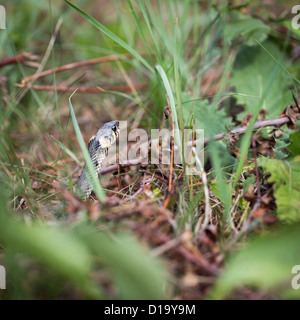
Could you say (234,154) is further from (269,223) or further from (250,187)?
(269,223)

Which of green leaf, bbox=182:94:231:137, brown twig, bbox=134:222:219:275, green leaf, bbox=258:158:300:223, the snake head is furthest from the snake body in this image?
green leaf, bbox=258:158:300:223

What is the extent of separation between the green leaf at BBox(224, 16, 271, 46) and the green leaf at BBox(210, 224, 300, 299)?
7.00ft

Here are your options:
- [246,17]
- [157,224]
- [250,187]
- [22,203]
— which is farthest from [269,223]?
[246,17]

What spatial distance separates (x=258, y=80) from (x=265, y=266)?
7.22ft

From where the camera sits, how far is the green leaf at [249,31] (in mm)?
2998

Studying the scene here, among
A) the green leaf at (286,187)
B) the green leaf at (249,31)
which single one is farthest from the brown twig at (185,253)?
the green leaf at (249,31)

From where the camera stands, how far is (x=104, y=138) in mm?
3020

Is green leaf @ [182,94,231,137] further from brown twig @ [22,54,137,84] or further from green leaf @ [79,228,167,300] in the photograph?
green leaf @ [79,228,167,300]

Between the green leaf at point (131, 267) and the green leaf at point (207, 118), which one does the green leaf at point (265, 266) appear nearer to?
the green leaf at point (131, 267)

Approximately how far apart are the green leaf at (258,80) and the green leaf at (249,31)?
18cm

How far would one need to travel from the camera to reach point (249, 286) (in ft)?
4.79

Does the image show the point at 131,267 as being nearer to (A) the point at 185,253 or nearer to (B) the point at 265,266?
(A) the point at 185,253
